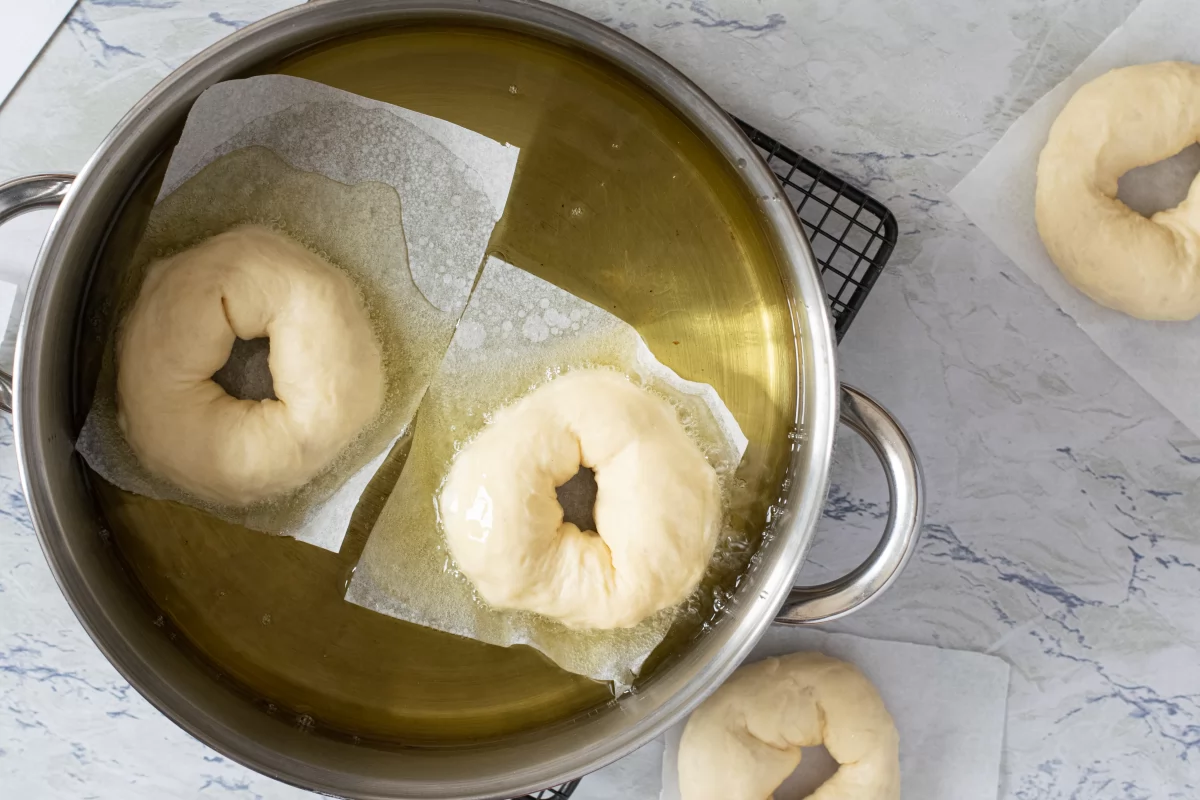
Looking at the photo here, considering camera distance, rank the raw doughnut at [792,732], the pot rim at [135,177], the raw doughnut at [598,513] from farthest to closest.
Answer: the raw doughnut at [792,732] < the raw doughnut at [598,513] < the pot rim at [135,177]

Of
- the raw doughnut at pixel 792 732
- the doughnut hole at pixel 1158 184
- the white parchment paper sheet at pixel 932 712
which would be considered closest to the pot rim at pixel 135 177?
the raw doughnut at pixel 792 732

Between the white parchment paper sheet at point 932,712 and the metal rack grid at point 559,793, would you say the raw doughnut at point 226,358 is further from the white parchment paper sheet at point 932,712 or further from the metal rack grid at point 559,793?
the white parchment paper sheet at point 932,712

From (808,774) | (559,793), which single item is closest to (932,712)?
(808,774)

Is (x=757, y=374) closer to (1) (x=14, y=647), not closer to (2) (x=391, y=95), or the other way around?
(2) (x=391, y=95)

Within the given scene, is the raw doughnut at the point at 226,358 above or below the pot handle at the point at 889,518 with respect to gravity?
above

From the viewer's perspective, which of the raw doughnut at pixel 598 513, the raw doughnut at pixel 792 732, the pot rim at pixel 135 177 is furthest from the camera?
the raw doughnut at pixel 792 732

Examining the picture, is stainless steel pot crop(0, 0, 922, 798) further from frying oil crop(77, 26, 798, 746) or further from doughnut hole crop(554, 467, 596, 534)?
doughnut hole crop(554, 467, 596, 534)

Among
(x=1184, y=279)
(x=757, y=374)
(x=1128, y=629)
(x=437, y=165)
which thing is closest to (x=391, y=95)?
(x=437, y=165)
